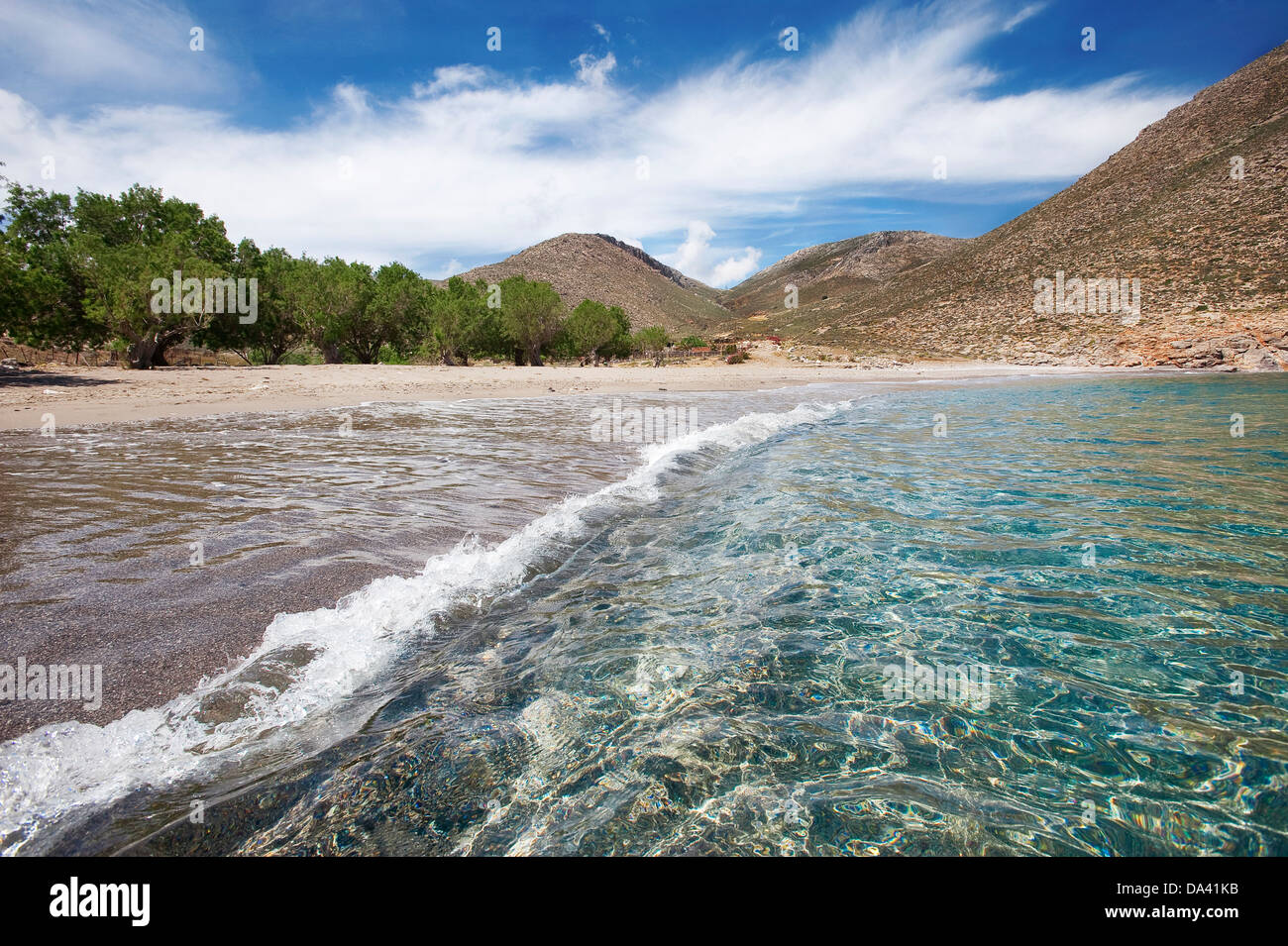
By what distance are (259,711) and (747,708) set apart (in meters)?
2.30

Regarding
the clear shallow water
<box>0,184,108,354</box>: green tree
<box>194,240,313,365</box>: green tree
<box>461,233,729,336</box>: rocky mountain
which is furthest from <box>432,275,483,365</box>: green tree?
<box>461,233,729,336</box>: rocky mountain

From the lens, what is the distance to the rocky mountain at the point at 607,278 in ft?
A: 317

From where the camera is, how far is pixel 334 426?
12133 mm

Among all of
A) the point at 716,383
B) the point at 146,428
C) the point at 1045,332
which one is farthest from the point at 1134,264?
the point at 146,428

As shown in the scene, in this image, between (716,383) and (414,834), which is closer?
(414,834)

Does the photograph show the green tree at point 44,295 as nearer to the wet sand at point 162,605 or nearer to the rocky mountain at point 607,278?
the wet sand at point 162,605

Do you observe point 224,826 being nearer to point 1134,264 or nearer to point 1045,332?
point 1045,332

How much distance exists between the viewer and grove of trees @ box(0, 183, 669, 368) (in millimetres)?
25828

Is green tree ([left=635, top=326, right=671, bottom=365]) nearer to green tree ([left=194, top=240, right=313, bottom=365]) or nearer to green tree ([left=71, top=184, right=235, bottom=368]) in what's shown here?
green tree ([left=194, top=240, right=313, bottom=365])

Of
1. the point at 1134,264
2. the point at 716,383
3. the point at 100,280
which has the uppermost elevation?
the point at 1134,264

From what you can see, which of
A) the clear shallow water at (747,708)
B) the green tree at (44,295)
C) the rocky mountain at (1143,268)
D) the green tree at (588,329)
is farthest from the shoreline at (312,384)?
the green tree at (588,329)

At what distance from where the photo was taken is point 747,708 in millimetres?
2963
